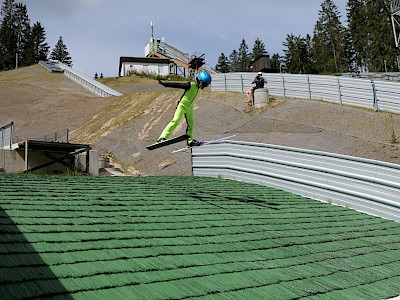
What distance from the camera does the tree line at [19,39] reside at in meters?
95.5

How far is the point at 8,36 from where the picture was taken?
98562mm

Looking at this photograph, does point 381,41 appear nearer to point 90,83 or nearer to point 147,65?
point 147,65

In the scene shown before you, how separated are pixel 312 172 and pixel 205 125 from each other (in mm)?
14672

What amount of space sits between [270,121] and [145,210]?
18.3 metres

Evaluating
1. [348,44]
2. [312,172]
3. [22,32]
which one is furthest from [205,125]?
[22,32]

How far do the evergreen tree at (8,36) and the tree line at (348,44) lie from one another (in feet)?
200

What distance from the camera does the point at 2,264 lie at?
10.8 ft

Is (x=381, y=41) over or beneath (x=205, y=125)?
over

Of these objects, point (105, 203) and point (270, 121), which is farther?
point (270, 121)

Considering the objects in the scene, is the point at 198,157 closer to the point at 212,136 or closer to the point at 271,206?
the point at 271,206

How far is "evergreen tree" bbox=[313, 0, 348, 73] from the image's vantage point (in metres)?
85.3

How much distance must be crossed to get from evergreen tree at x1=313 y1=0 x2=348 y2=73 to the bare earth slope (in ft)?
202

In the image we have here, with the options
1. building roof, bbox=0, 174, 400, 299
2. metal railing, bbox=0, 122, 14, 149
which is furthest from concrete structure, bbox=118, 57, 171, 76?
→ building roof, bbox=0, 174, 400, 299

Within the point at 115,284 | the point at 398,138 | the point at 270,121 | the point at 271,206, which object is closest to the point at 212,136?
the point at 270,121
